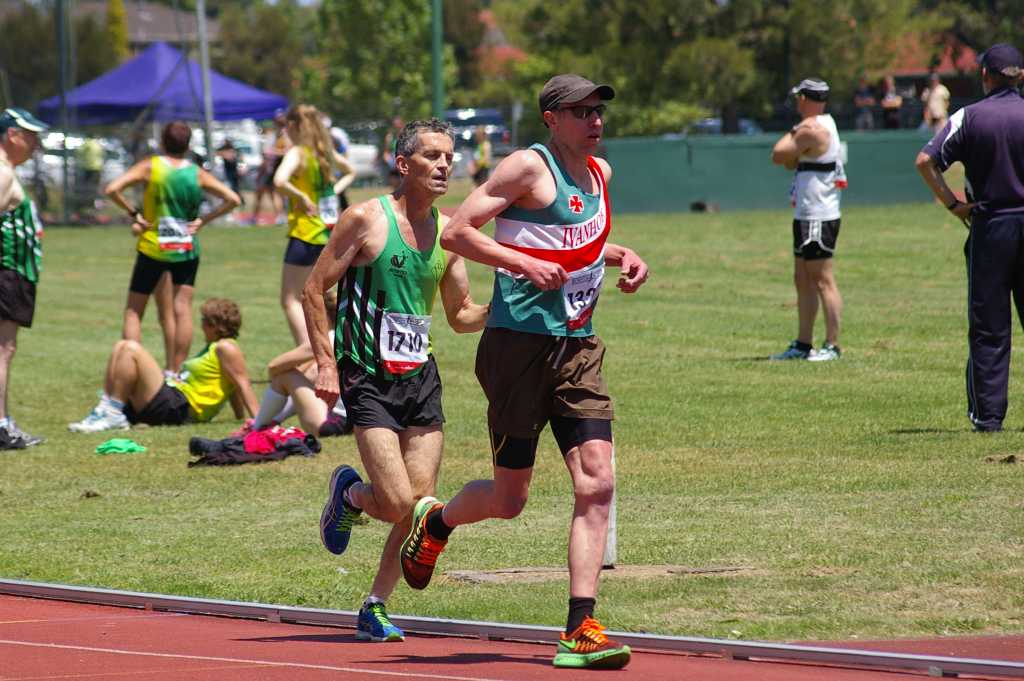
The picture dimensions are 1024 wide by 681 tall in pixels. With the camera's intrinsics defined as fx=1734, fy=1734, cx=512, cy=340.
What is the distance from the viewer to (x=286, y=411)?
1163 centimetres

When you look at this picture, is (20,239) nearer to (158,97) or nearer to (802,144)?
(802,144)

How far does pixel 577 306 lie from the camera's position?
621 cm

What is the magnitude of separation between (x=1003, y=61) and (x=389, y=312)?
5.27 meters

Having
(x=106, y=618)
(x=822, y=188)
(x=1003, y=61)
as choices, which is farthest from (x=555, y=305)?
(x=822, y=188)

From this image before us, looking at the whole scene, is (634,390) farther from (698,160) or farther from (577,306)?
(698,160)

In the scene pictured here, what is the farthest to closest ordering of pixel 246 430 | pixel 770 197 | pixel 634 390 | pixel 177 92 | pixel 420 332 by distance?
pixel 177 92
pixel 770 197
pixel 634 390
pixel 246 430
pixel 420 332

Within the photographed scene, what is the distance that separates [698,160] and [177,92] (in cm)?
1402

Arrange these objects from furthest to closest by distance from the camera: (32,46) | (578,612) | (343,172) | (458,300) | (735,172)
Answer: (32,46) → (735,172) → (343,172) → (458,300) → (578,612)

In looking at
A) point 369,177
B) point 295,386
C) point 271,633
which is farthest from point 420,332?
point 369,177

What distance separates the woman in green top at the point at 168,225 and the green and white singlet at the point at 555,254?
784 centimetres

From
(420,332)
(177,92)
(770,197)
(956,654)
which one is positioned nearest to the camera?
(956,654)

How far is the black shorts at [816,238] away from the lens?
14.3 meters

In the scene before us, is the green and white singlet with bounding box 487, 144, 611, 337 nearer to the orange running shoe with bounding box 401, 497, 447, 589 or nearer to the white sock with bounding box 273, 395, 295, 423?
the orange running shoe with bounding box 401, 497, 447, 589

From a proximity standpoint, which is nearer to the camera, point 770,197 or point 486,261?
point 486,261
